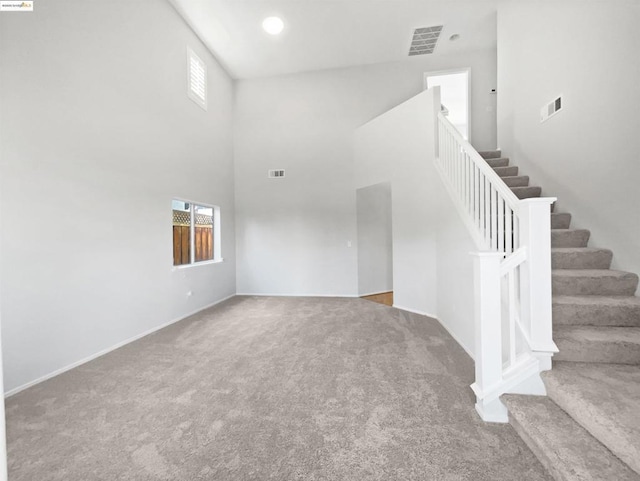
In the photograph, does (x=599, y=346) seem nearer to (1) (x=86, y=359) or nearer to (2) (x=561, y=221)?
(2) (x=561, y=221)

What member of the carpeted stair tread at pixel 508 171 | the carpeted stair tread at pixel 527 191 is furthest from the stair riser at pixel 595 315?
the carpeted stair tread at pixel 508 171

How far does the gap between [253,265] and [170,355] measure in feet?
10.8

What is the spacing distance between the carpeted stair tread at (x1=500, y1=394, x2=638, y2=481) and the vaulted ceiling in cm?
533

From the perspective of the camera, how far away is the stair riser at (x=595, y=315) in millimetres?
2033

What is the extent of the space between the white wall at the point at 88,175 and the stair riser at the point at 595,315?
4342mm

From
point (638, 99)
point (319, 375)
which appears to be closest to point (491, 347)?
point (319, 375)

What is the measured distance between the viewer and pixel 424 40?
16.8ft

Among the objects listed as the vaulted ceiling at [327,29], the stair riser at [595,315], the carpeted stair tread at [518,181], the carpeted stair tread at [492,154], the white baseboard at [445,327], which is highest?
the vaulted ceiling at [327,29]

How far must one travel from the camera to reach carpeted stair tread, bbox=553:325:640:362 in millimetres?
1815

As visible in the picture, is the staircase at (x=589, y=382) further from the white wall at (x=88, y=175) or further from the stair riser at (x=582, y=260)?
the white wall at (x=88, y=175)

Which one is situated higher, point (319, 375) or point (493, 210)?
point (493, 210)

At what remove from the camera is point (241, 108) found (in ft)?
20.2

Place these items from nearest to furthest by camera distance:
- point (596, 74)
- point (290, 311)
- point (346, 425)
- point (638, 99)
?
1. point (346, 425)
2. point (638, 99)
3. point (596, 74)
4. point (290, 311)

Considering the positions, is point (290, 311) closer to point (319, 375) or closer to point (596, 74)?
point (319, 375)
